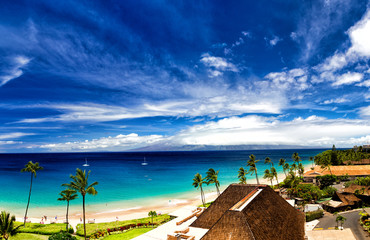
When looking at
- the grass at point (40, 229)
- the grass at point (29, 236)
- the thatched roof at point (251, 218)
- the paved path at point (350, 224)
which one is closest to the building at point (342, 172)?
the paved path at point (350, 224)

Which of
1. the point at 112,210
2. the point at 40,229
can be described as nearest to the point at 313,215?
the point at 112,210

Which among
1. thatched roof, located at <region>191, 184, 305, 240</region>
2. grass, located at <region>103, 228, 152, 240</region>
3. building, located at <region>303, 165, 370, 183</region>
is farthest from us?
Answer: building, located at <region>303, 165, 370, 183</region>

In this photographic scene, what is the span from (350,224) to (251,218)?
24800 mm

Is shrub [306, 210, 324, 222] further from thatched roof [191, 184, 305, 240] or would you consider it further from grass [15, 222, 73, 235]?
grass [15, 222, 73, 235]

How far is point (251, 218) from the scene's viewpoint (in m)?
19.1

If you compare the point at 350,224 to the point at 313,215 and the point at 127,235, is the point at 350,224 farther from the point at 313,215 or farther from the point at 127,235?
the point at 127,235

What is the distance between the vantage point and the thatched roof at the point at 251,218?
58.1 feet

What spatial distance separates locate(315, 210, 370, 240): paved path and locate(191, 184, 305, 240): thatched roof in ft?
27.7

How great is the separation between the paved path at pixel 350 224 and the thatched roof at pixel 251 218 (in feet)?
27.7

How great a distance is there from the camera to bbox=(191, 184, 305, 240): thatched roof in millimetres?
17719

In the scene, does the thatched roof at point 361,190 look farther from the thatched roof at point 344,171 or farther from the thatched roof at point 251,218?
the thatched roof at point 251,218

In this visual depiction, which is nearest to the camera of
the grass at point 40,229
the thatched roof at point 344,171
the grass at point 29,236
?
the grass at point 29,236

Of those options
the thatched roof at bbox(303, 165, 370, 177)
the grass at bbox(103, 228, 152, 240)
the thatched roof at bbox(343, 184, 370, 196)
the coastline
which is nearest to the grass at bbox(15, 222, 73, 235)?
the coastline

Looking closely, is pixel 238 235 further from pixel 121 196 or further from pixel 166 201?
pixel 121 196
